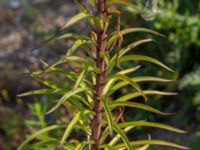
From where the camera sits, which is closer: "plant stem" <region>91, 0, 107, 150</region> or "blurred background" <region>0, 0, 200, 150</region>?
"plant stem" <region>91, 0, 107, 150</region>

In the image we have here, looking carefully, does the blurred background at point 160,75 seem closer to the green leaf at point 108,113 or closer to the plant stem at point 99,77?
the plant stem at point 99,77

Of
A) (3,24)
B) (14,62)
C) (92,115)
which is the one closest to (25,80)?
(14,62)

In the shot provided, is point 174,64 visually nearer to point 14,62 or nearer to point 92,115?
point 14,62

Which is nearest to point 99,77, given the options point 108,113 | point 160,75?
point 108,113

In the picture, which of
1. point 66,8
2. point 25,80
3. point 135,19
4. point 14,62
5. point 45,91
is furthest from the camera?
point 66,8

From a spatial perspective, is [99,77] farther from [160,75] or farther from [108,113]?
Answer: [160,75]

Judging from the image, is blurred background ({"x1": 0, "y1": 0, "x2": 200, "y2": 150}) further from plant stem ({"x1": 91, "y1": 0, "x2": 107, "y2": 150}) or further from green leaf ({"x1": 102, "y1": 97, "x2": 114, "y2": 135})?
green leaf ({"x1": 102, "y1": 97, "x2": 114, "y2": 135})

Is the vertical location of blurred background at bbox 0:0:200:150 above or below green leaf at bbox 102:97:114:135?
below

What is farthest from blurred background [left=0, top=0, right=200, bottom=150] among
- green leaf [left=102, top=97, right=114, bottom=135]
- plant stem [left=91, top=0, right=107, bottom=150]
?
green leaf [left=102, top=97, right=114, bottom=135]

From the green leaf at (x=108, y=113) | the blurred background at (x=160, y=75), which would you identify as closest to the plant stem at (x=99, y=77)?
the green leaf at (x=108, y=113)
